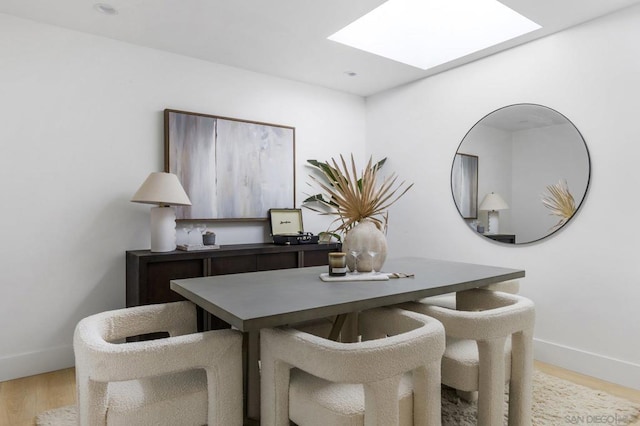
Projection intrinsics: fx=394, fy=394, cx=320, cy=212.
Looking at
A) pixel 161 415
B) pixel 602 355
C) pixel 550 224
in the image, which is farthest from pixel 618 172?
→ pixel 161 415

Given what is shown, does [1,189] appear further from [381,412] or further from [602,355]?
[602,355]

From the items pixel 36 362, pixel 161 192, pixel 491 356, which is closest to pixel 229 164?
pixel 161 192

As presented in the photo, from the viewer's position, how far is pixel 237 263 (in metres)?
3.24

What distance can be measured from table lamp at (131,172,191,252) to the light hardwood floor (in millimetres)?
1048

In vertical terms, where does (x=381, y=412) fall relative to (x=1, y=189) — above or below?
below

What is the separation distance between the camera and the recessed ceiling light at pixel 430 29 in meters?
3.20

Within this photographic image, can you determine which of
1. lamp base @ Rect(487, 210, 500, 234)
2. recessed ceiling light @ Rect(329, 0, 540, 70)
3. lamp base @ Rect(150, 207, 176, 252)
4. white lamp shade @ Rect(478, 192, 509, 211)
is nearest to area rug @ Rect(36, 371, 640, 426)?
lamp base @ Rect(150, 207, 176, 252)

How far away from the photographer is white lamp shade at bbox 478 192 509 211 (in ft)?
11.0

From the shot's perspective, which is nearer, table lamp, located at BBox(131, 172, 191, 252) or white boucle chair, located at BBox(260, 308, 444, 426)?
white boucle chair, located at BBox(260, 308, 444, 426)

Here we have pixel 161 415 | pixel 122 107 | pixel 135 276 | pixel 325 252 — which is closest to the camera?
pixel 161 415

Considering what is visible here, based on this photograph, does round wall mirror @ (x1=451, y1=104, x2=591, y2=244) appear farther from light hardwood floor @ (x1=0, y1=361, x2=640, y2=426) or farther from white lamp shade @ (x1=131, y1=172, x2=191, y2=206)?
white lamp shade @ (x1=131, y1=172, x2=191, y2=206)

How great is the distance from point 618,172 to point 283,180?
2704 mm

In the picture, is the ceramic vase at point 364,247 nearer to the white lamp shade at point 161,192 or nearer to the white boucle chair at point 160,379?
the white boucle chair at point 160,379

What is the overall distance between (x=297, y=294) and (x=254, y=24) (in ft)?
7.04
